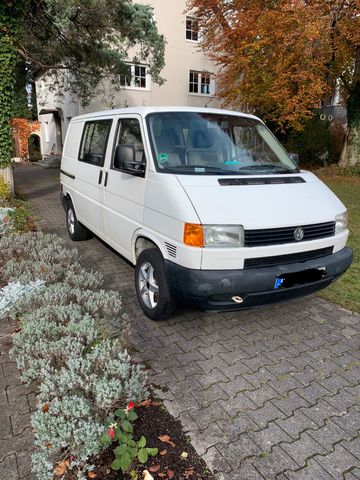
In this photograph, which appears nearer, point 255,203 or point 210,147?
point 255,203

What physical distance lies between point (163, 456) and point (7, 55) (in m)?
9.65

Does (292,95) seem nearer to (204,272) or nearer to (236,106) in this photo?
(236,106)

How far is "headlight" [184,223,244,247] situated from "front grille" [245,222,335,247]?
0.29ft

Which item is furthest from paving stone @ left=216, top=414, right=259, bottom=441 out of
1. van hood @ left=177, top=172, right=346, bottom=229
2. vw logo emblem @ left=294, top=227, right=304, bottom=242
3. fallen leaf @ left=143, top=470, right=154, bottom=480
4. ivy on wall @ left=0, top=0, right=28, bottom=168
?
ivy on wall @ left=0, top=0, right=28, bottom=168

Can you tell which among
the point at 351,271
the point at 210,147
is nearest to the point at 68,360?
the point at 210,147

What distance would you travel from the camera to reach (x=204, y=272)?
306 cm

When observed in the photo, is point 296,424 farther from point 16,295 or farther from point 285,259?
point 16,295

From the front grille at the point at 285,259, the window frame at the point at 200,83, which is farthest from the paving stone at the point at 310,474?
the window frame at the point at 200,83

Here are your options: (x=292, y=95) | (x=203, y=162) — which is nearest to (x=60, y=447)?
(x=203, y=162)

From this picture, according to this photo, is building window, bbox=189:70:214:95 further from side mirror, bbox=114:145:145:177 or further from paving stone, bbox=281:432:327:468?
paving stone, bbox=281:432:327:468

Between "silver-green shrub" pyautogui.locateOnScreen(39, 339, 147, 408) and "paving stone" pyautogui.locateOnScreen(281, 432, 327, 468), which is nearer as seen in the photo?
"silver-green shrub" pyautogui.locateOnScreen(39, 339, 147, 408)

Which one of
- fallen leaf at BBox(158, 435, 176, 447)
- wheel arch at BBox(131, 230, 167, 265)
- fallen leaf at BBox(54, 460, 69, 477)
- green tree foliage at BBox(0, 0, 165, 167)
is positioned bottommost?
fallen leaf at BBox(158, 435, 176, 447)

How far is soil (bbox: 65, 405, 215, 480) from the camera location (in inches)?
81.1

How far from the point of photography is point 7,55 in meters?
8.86
